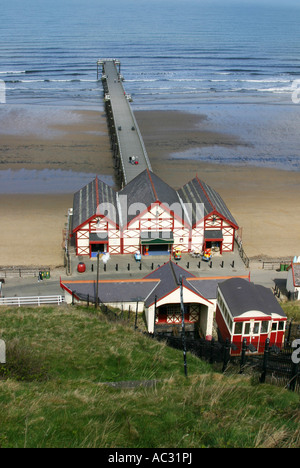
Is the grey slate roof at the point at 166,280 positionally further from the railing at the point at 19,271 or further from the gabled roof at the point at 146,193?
Result: the railing at the point at 19,271

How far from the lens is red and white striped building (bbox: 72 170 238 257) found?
36125 mm

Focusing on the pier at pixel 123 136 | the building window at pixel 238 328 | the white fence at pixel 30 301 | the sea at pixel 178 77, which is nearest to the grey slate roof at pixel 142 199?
the pier at pixel 123 136

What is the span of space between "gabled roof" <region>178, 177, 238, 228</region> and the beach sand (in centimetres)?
387

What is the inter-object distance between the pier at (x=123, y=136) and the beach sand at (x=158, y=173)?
1.88 m

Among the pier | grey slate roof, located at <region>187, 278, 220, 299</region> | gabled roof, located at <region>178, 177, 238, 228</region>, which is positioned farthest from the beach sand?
grey slate roof, located at <region>187, 278, 220, 299</region>

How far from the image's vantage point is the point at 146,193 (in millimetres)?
37875

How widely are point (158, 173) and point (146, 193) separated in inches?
644

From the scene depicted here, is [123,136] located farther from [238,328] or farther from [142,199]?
[238,328]

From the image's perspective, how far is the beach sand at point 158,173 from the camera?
40.0 metres

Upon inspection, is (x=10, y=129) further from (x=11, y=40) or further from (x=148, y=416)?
(x=11, y=40)

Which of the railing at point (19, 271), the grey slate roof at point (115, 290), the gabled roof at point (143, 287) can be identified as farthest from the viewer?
the railing at point (19, 271)

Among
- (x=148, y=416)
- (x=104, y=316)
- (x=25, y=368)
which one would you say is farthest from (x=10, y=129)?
(x=148, y=416)

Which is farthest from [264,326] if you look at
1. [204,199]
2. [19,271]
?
[19,271]

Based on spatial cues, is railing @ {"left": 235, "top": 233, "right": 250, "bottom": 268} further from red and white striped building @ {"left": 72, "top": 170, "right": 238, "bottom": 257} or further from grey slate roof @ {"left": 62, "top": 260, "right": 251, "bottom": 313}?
grey slate roof @ {"left": 62, "top": 260, "right": 251, "bottom": 313}
